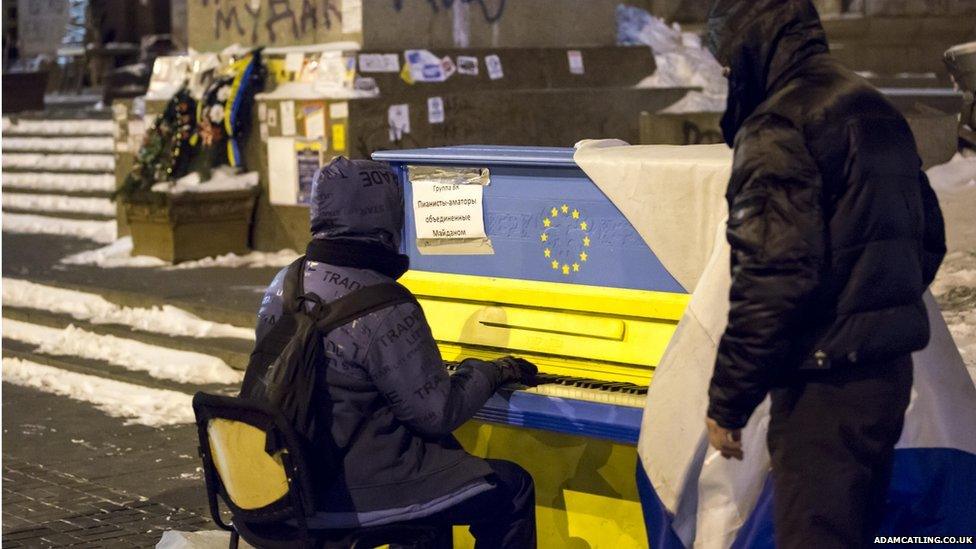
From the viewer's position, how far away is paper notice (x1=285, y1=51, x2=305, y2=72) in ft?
35.9

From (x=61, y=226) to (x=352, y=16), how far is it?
5165 millimetres

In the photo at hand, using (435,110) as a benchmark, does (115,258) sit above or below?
below

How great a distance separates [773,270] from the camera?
294 cm

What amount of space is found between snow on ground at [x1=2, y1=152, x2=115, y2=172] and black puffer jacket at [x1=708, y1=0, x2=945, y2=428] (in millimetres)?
13375

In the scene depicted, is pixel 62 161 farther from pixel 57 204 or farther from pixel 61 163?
pixel 57 204

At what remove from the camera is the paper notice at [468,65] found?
37.0 feet

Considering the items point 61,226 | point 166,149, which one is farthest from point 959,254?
point 61,226

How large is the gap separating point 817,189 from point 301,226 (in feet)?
27.6

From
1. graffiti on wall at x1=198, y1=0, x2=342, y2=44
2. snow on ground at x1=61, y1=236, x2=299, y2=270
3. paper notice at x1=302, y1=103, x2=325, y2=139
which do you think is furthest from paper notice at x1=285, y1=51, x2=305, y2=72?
snow on ground at x1=61, y1=236, x2=299, y2=270

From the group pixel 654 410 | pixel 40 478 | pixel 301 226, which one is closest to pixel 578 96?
pixel 301 226

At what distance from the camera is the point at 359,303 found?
12.1 feet

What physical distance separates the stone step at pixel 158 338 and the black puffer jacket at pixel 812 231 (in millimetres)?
5482

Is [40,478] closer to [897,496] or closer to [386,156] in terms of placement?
[386,156]

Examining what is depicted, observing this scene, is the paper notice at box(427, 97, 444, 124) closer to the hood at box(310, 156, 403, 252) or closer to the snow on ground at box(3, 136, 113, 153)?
the snow on ground at box(3, 136, 113, 153)
